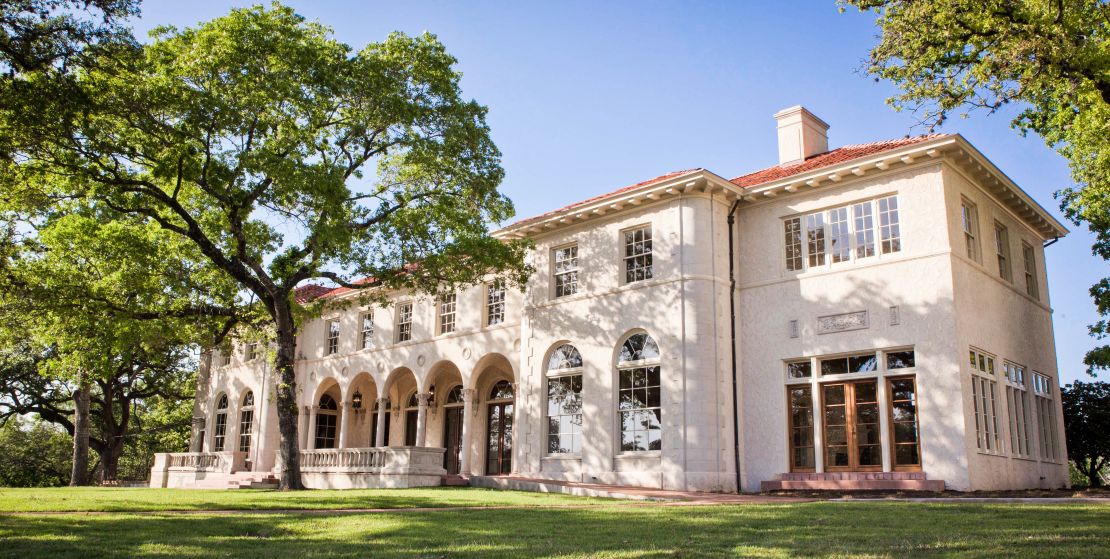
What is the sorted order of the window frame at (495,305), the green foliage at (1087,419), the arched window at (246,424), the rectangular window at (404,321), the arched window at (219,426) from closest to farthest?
the green foliage at (1087,419) < the window frame at (495,305) < the rectangular window at (404,321) < the arched window at (246,424) < the arched window at (219,426)

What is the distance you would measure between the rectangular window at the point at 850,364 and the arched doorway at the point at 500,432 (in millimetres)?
10762

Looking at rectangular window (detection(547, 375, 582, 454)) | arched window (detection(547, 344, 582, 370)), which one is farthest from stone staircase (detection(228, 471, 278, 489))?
arched window (detection(547, 344, 582, 370))

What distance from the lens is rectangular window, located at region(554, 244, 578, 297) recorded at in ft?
79.3

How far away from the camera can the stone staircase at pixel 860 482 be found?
695 inches

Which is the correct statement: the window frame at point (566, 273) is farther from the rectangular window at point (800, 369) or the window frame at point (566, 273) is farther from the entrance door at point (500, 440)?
the rectangular window at point (800, 369)

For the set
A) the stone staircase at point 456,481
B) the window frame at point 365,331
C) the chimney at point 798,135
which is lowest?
the stone staircase at point 456,481

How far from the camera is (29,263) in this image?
24391mm

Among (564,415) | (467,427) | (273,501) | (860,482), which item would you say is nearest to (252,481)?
(467,427)

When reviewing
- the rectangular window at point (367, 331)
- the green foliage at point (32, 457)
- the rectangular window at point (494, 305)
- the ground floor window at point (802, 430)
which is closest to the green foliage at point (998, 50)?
the ground floor window at point (802, 430)

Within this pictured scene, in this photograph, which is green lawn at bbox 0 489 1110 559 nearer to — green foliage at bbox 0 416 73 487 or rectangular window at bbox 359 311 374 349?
rectangular window at bbox 359 311 374 349

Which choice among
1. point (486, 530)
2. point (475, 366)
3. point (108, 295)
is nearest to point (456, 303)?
point (475, 366)

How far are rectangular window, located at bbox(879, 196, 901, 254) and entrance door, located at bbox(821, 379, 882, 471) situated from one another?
297 centimetres

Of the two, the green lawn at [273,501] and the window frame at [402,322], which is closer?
the green lawn at [273,501]

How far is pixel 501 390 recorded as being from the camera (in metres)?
28.5
